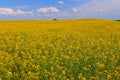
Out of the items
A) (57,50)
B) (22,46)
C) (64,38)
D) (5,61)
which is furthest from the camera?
(64,38)

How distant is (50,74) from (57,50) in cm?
333

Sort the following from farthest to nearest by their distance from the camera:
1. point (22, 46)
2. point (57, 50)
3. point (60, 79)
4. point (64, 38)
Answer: point (64, 38) → point (22, 46) → point (57, 50) → point (60, 79)

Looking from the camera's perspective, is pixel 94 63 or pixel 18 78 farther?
pixel 94 63

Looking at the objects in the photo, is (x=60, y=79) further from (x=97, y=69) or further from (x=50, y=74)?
(x=97, y=69)

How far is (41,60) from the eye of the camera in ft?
29.1

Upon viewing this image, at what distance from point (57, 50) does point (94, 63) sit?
187cm

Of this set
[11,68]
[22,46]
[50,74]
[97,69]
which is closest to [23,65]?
[11,68]

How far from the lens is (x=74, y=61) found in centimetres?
901

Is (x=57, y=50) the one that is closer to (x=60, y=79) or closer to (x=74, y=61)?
(x=74, y=61)

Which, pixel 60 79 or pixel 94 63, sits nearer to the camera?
pixel 60 79

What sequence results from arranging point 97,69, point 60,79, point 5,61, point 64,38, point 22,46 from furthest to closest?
point 64,38, point 22,46, point 5,61, point 97,69, point 60,79

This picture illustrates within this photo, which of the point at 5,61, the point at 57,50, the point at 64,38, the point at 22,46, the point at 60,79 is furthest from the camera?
the point at 64,38

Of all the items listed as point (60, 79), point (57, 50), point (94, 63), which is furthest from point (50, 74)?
point (57, 50)

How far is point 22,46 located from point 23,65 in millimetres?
3350
